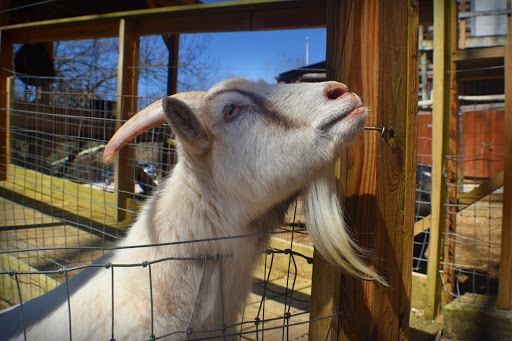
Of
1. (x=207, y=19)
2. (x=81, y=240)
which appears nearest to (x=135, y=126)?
(x=207, y=19)

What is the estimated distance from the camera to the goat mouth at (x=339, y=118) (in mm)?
1358

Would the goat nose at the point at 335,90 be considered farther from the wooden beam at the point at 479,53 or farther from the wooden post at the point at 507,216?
the wooden beam at the point at 479,53

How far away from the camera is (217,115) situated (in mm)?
1611

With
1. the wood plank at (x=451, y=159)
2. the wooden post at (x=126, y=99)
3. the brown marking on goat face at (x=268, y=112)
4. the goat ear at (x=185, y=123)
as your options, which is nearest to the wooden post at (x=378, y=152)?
the brown marking on goat face at (x=268, y=112)

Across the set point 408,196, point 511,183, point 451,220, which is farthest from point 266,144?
point 451,220

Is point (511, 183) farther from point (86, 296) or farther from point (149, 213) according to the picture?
point (86, 296)

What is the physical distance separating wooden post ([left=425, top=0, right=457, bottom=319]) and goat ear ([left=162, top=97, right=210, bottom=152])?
2314 millimetres

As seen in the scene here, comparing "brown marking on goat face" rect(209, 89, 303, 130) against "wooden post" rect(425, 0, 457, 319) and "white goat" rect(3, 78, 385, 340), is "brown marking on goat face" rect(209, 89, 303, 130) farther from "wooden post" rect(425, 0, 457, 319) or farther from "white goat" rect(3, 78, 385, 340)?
"wooden post" rect(425, 0, 457, 319)

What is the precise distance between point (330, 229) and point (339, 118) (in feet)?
1.43

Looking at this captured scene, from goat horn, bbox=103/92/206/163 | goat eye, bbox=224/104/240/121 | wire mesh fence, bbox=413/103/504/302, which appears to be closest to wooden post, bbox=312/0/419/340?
goat eye, bbox=224/104/240/121

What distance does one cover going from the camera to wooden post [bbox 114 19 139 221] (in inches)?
153

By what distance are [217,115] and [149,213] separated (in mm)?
582

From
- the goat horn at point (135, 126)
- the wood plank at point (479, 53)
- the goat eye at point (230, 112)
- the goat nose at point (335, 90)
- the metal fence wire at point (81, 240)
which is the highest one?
the wood plank at point (479, 53)

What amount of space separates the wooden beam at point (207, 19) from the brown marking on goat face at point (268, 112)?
189 centimetres
